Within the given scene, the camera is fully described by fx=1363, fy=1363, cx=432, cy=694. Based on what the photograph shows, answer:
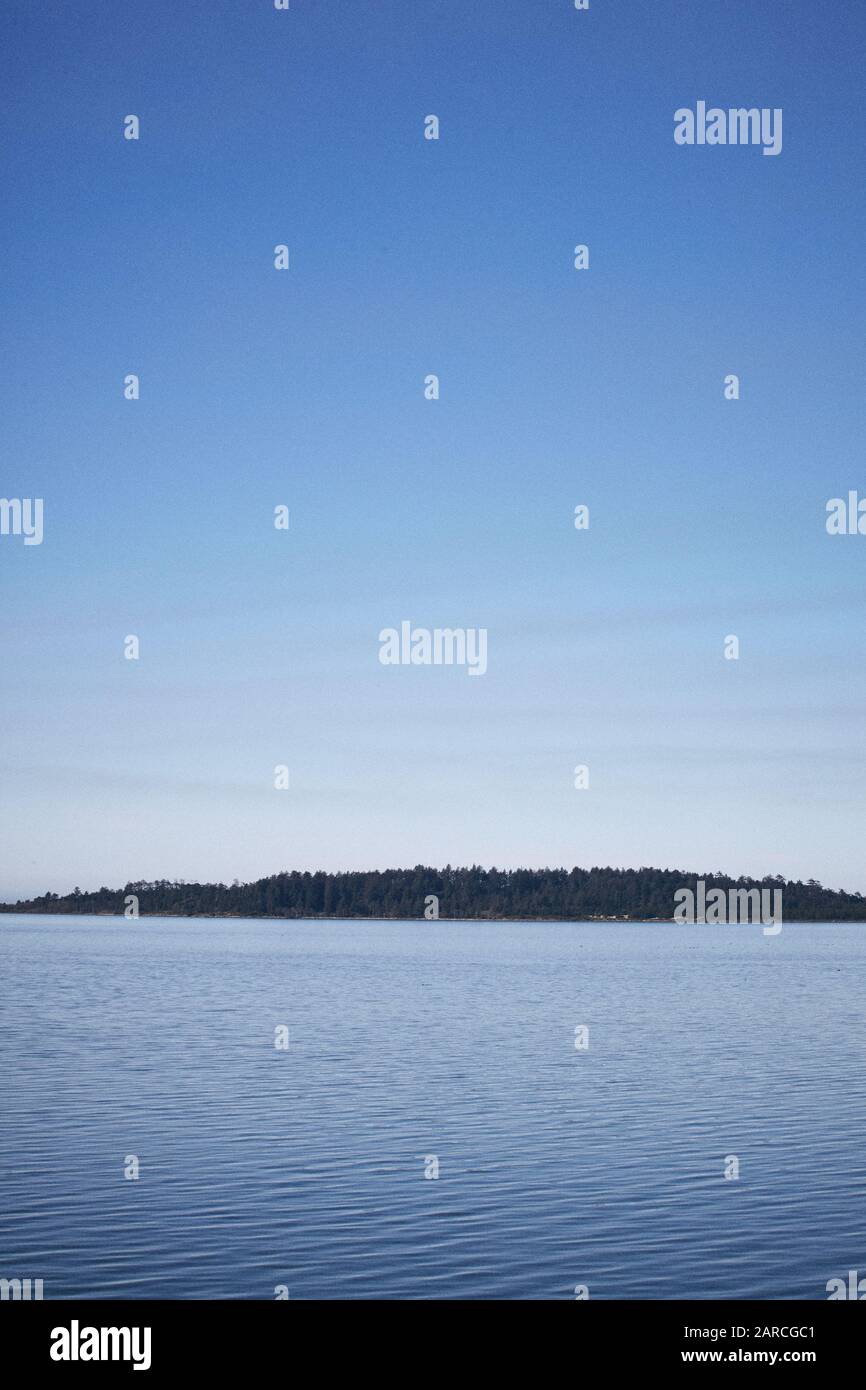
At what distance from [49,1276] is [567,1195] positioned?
1103cm

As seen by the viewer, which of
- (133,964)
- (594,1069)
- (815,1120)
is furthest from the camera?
(133,964)

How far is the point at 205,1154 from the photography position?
32844 mm

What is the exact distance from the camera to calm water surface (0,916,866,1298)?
2319cm

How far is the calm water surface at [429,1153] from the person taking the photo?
23188 millimetres

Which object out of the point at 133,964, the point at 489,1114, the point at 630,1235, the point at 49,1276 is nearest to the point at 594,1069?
the point at 489,1114

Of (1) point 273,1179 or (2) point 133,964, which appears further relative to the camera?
(2) point 133,964

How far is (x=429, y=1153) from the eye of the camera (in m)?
33.4
